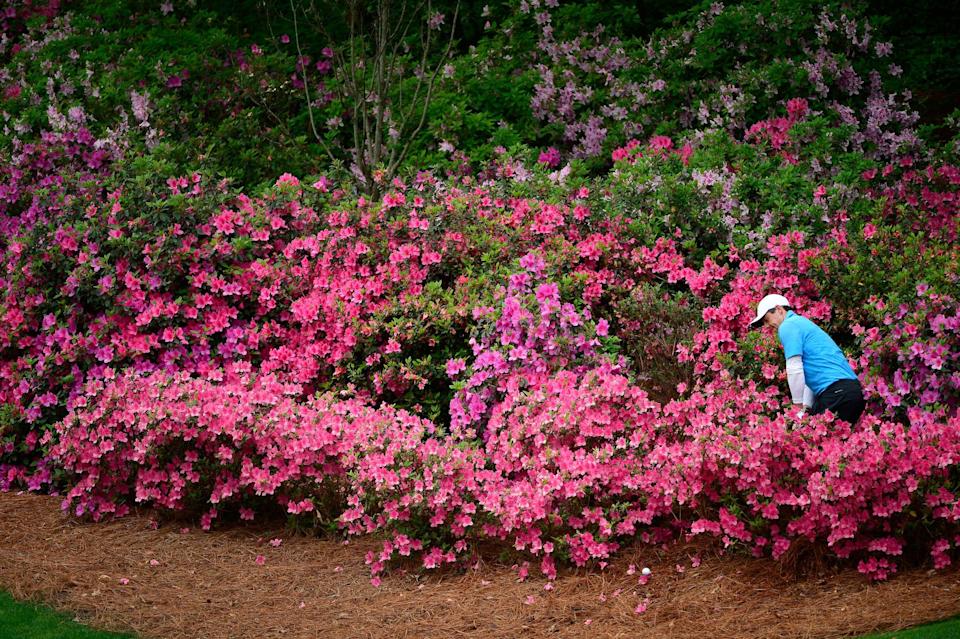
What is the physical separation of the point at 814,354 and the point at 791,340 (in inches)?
5.9

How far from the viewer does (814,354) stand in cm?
515

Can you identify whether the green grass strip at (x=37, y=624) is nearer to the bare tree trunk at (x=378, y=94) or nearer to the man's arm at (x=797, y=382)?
the man's arm at (x=797, y=382)

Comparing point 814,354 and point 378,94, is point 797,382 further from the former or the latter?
point 378,94

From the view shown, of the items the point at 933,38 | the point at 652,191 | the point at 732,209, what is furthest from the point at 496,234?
the point at 933,38

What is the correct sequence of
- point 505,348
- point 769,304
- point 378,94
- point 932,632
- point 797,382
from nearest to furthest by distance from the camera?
point 932,632 < point 797,382 < point 769,304 < point 505,348 < point 378,94

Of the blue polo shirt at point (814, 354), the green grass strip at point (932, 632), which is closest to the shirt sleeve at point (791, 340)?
the blue polo shirt at point (814, 354)

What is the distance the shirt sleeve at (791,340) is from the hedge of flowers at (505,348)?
0.31 meters

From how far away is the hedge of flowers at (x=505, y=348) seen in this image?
478 centimetres

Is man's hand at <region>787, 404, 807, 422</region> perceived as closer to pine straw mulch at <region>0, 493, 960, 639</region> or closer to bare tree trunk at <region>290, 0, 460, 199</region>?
pine straw mulch at <region>0, 493, 960, 639</region>

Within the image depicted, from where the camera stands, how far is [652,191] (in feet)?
23.0

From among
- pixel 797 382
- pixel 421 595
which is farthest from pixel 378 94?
pixel 421 595

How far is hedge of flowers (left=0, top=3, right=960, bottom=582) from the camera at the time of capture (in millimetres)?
4777

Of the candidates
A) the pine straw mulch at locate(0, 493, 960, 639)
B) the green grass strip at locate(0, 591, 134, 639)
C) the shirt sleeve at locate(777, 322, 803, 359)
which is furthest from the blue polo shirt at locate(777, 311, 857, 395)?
the green grass strip at locate(0, 591, 134, 639)

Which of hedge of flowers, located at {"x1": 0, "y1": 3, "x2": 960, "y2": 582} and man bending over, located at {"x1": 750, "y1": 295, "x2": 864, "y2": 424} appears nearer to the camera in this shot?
hedge of flowers, located at {"x1": 0, "y1": 3, "x2": 960, "y2": 582}
